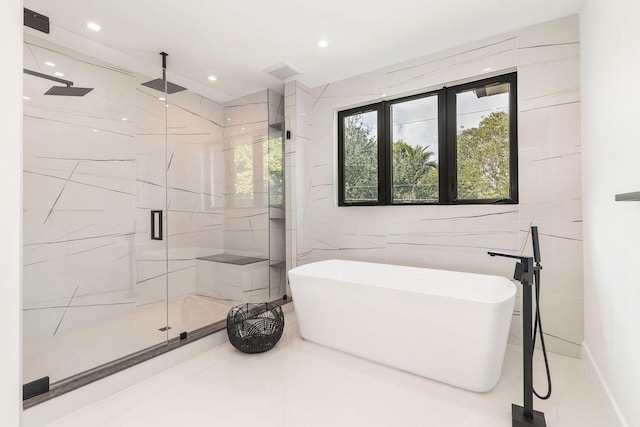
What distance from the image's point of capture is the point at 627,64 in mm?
1428

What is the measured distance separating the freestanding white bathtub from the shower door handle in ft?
3.98

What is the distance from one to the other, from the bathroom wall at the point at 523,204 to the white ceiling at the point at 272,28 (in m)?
0.16

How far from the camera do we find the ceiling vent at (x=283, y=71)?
10.1 feet

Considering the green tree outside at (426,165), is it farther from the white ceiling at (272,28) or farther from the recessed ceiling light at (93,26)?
the recessed ceiling light at (93,26)

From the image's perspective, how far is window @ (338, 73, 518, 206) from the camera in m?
2.67

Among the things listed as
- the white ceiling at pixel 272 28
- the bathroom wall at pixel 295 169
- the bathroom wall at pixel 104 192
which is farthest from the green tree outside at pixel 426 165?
the bathroom wall at pixel 104 192

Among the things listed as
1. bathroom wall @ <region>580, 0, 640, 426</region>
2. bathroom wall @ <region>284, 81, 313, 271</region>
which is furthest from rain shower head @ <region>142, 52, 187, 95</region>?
bathroom wall @ <region>580, 0, 640, 426</region>

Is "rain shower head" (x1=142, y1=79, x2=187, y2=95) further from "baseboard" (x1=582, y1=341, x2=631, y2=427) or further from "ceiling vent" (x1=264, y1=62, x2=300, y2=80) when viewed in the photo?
"baseboard" (x1=582, y1=341, x2=631, y2=427)

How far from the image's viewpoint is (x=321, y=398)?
1892mm

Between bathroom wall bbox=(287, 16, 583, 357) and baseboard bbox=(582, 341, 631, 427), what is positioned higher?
bathroom wall bbox=(287, 16, 583, 357)

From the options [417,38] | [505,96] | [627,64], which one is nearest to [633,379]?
[627,64]

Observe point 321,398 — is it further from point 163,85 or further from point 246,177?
point 163,85

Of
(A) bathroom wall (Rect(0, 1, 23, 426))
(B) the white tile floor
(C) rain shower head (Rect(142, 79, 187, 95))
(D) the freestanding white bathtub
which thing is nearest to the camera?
(A) bathroom wall (Rect(0, 1, 23, 426))

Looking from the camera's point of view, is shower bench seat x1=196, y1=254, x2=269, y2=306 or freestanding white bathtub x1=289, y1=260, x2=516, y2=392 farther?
shower bench seat x1=196, y1=254, x2=269, y2=306
